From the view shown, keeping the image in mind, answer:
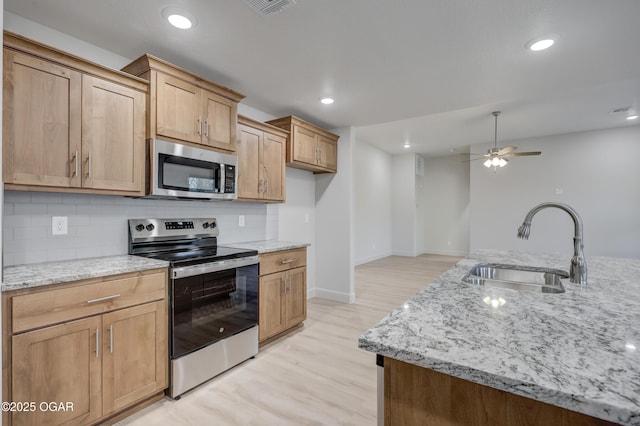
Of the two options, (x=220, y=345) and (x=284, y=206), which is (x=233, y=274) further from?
(x=284, y=206)

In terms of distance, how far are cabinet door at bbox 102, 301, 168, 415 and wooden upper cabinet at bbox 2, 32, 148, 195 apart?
830mm

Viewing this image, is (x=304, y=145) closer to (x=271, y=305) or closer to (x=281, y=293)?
(x=281, y=293)

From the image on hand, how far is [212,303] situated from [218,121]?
1503 mm

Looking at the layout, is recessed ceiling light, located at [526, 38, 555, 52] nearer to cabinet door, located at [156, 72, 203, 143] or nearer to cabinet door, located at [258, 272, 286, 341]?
cabinet door, located at [156, 72, 203, 143]

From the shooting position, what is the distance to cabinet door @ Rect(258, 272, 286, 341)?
2.71m

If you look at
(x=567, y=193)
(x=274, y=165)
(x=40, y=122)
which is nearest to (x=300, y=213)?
(x=274, y=165)

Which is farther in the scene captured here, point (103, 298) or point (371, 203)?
point (371, 203)

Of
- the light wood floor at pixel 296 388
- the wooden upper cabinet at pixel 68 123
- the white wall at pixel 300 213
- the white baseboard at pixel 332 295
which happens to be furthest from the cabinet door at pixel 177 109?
the white baseboard at pixel 332 295

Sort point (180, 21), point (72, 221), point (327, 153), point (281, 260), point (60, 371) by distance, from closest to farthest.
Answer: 1. point (60, 371)
2. point (180, 21)
3. point (72, 221)
4. point (281, 260)
5. point (327, 153)

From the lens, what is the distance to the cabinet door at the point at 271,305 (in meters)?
2.71

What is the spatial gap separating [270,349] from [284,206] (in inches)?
68.9

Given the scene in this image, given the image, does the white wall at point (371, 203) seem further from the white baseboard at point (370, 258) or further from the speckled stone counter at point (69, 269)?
the speckled stone counter at point (69, 269)

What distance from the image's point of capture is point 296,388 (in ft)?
7.13

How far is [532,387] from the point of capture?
1.95 ft
